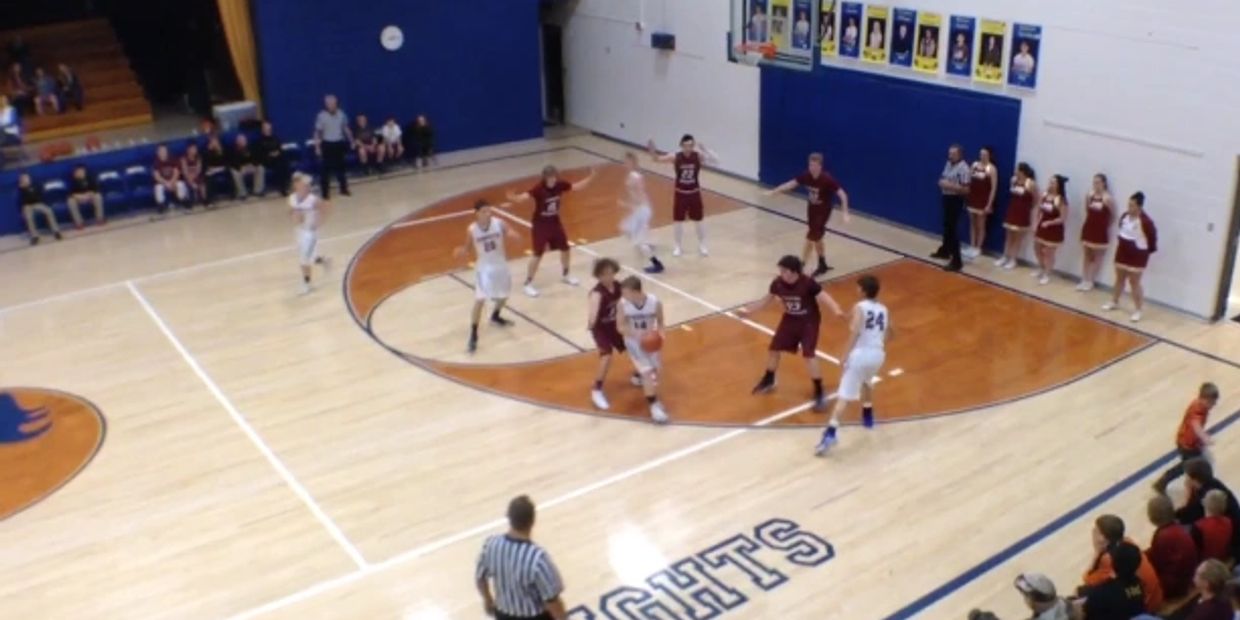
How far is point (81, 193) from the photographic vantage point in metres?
18.5

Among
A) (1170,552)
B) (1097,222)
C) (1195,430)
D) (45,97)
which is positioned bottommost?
(1170,552)

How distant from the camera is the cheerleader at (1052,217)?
14.6 metres

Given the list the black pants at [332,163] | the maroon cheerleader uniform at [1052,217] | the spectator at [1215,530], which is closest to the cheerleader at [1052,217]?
the maroon cheerleader uniform at [1052,217]

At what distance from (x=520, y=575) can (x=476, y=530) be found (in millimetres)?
3439

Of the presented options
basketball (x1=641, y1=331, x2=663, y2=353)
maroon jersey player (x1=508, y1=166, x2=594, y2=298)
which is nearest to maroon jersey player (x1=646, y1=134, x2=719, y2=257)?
maroon jersey player (x1=508, y1=166, x2=594, y2=298)

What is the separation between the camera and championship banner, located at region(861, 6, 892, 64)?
56.7 ft

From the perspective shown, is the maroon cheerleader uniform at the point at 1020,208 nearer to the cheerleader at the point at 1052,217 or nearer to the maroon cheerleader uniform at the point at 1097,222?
the cheerleader at the point at 1052,217

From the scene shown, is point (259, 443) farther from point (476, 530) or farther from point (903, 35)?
point (903, 35)

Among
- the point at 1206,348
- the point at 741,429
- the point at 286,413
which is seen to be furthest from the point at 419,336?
the point at 1206,348

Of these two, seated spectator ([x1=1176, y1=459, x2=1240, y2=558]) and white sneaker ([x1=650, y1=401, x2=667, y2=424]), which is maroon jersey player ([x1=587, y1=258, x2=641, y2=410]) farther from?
seated spectator ([x1=1176, y1=459, x2=1240, y2=558])

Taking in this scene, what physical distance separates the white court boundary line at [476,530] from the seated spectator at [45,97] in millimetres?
16262

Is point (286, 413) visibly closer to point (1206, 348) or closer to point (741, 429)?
point (741, 429)

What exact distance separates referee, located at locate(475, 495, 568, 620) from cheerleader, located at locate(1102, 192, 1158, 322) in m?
9.77

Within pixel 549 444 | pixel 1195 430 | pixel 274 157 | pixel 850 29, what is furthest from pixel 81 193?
pixel 1195 430
